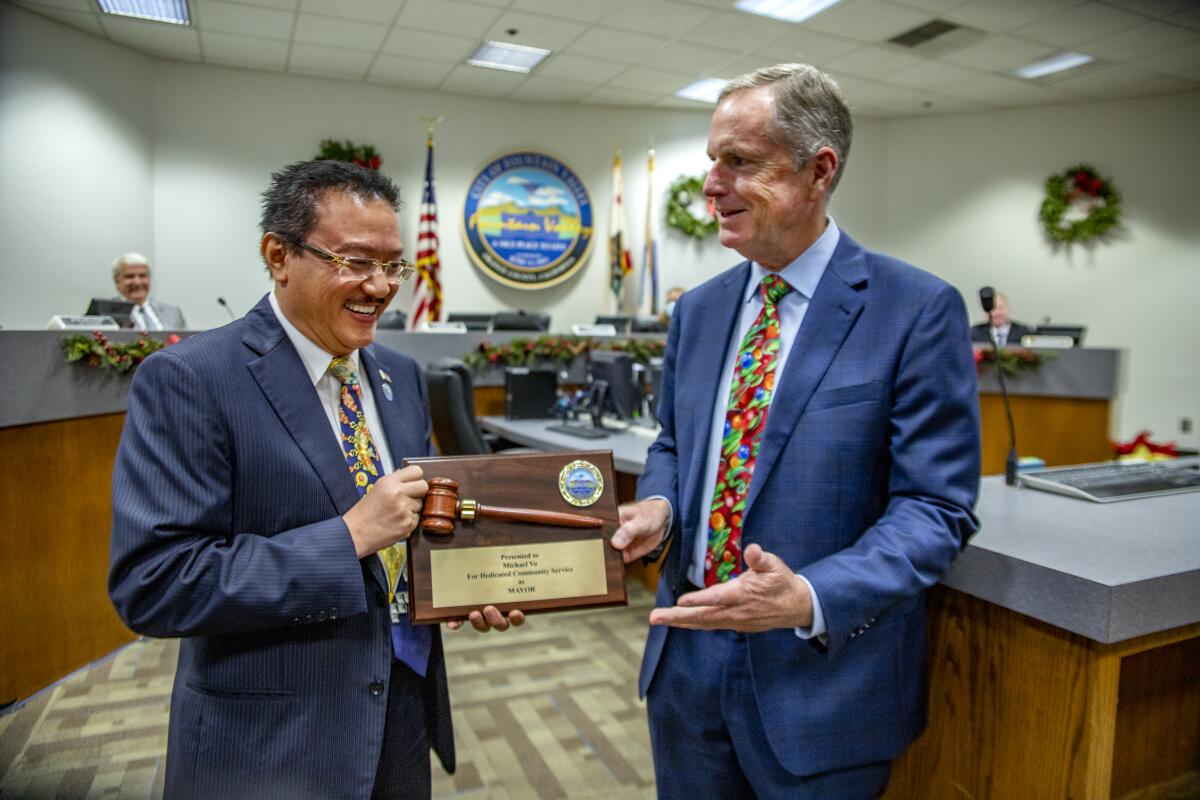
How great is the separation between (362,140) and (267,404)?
22.1 ft

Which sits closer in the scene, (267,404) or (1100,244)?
(267,404)

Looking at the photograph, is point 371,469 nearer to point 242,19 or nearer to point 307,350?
point 307,350

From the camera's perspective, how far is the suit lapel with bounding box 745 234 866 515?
111 cm

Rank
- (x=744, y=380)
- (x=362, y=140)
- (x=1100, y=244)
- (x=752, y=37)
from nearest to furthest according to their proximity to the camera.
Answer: (x=744, y=380) < (x=752, y=37) < (x=362, y=140) < (x=1100, y=244)

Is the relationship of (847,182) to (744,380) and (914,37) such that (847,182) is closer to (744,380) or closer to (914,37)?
(914,37)

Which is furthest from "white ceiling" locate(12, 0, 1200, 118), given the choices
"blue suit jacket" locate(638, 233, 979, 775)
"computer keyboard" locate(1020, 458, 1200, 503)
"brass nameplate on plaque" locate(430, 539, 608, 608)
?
"brass nameplate on plaque" locate(430, 539, 608, 608)

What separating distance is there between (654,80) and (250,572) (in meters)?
6.98

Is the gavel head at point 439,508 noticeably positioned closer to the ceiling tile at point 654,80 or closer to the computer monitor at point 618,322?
the computer monitor at point 618,322

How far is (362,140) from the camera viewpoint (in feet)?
23.4

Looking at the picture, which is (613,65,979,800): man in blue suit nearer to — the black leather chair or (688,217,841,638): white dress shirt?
(688,217,841,638): white dress shirt

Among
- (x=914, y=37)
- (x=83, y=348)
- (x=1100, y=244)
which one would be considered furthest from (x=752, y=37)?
(x=83, y=348)

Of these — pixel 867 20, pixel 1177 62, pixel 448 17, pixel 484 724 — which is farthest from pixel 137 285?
pixel 1177 62

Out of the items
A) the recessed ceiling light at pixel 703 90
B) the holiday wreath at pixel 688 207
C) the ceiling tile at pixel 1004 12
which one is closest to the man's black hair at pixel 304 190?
the ceiling tile at pixel 1004 12

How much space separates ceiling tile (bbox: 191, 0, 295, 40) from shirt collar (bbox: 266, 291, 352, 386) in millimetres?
5304
